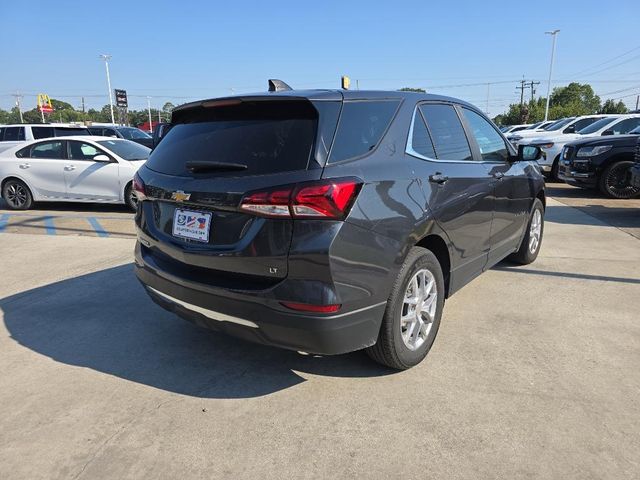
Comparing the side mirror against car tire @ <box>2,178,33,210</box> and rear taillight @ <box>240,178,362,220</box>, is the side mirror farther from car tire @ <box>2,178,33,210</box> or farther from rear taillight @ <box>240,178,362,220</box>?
car tire @ <box>2,178,33,210</box>

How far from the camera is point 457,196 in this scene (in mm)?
3502

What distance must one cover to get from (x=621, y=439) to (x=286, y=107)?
251 cm

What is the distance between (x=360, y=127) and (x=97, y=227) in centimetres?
652

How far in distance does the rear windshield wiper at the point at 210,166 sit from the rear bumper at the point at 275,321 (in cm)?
67

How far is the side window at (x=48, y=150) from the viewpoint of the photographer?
981 cm

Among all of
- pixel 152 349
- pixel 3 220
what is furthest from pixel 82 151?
pixel 152 349

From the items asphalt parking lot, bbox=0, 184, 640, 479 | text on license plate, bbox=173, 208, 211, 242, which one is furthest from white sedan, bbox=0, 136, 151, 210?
text on license plate, bbox=173, 208, 211, 242

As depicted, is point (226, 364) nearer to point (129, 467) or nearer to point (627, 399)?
point (129, 467)

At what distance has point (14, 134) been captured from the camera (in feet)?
49.8

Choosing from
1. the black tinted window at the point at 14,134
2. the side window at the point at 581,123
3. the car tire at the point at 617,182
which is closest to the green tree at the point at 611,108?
the side window at the point at 581,123

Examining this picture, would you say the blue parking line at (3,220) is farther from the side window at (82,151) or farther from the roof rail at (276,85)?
the roof rail at (276,85)

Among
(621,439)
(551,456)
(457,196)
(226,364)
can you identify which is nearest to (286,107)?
(457,196)

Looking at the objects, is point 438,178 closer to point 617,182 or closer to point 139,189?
point 139,189

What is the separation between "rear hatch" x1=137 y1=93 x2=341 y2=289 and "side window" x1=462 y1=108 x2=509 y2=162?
1844mm
